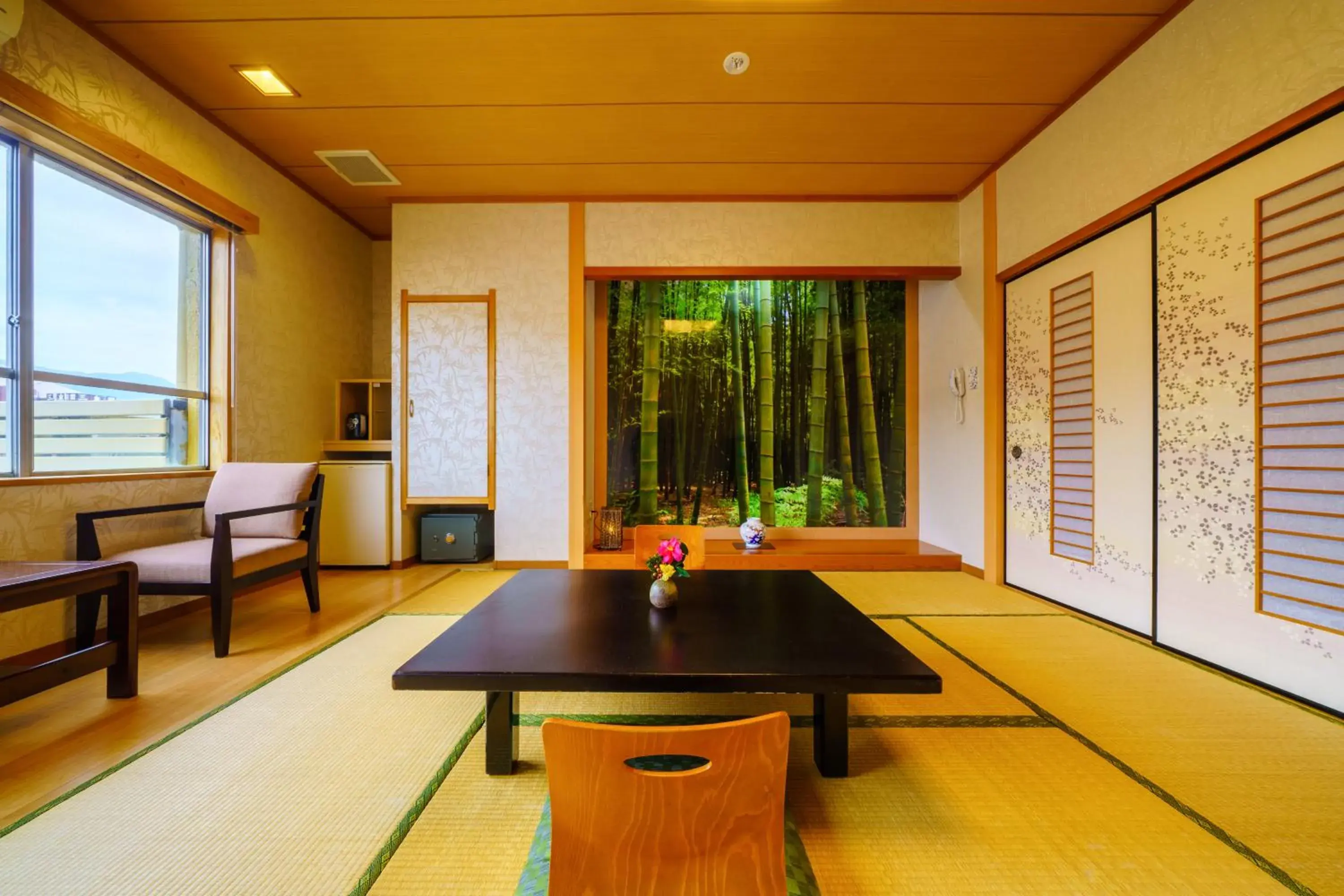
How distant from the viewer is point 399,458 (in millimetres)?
4148

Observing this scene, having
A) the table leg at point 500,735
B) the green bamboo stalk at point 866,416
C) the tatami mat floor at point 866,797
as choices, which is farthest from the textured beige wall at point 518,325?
the table leg at point 500,735

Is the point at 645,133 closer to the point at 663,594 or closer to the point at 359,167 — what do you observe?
the point at 359,167

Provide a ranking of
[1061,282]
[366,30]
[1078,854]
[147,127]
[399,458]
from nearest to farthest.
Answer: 1. [1078,854]
2. [366,30]
3. [147,127]
4. [1061,282]
5. [399,458]

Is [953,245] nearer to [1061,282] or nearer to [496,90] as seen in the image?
[1061,282]

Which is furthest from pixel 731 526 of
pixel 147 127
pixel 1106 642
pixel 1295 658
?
pixel 147 127

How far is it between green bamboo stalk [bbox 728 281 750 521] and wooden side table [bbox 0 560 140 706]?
147 inches

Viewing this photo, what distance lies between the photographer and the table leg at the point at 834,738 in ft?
4.94

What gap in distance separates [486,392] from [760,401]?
7.44ft

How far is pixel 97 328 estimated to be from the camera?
2666mm

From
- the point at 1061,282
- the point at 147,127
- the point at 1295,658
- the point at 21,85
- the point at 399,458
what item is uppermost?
the point at 147,127

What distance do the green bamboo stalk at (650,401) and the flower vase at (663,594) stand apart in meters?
2.87

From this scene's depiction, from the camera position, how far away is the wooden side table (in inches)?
65.8

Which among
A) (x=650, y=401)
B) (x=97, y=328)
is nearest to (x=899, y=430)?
(x=650, y=401)

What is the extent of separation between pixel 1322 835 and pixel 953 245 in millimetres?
3887
